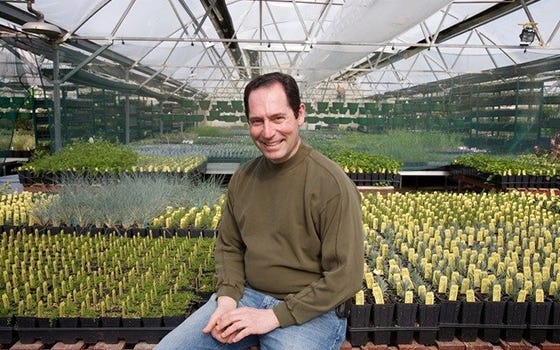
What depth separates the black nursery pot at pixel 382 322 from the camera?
2.43 m

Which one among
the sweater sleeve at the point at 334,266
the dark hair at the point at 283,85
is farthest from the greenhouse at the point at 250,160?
the sweater sleeve at the point at 334,266

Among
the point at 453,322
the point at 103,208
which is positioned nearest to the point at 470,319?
the point at 453,322

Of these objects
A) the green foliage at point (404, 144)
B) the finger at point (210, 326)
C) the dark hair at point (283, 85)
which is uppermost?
the dark hair at point (283, 85)

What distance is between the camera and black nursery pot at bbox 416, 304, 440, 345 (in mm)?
2441

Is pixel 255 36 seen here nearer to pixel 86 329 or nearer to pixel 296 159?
pixel 86 329

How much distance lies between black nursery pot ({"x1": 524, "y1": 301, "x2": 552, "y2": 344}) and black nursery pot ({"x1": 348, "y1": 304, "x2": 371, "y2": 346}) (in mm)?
855

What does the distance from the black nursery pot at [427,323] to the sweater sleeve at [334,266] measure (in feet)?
3.04

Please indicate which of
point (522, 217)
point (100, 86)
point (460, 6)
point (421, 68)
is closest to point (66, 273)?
point (522, 217)

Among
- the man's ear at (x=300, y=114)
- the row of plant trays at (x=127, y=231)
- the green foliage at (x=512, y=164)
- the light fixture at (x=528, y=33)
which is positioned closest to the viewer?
the man's ear at (x=300, y=114)

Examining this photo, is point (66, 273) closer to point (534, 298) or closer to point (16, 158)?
point (534, 298)

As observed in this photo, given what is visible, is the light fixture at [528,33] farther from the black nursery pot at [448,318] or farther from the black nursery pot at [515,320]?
the black nursery pot at [448,318]

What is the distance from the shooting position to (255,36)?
10.7 m

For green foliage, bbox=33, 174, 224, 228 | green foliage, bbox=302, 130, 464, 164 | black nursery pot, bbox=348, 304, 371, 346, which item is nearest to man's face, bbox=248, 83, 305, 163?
black nursery pot, bbox=348, 304, 371, 346

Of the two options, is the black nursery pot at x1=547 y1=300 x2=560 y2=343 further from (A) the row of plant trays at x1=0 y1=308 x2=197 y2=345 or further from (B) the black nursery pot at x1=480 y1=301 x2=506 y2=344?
(A) the row of plant trays at x1=0 y1=308 x2=197 y2=345
